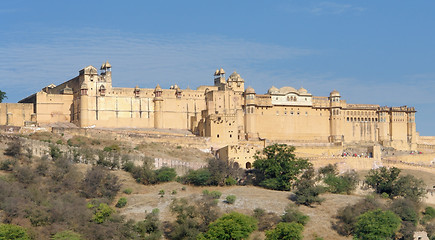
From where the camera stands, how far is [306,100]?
82.6 meters

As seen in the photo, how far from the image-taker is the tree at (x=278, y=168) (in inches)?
2441

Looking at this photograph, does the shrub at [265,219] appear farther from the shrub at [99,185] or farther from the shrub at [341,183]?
the shrub at [99,185]

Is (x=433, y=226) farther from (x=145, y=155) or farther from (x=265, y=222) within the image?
(x=145, y=155)

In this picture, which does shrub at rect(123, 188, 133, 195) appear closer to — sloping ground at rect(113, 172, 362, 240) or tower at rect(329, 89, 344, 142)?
sloping ground at rect(113, 172, 362, 240)

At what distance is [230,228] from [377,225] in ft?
30.2

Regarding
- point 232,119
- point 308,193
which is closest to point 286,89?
point 232,119

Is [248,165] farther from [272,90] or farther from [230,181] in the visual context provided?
[272,90]

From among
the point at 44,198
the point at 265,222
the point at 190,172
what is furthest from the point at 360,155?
the point at 44,198

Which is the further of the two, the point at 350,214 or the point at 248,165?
the point at 248,165

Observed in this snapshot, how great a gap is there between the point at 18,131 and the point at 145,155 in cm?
1008

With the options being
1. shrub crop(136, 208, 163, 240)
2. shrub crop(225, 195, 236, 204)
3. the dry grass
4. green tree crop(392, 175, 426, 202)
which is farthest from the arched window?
shrub crop(136, 208, 163, 240)

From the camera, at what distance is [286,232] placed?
166 feet

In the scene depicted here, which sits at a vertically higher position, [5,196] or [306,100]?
[306,100]

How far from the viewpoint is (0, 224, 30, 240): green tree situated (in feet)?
151
